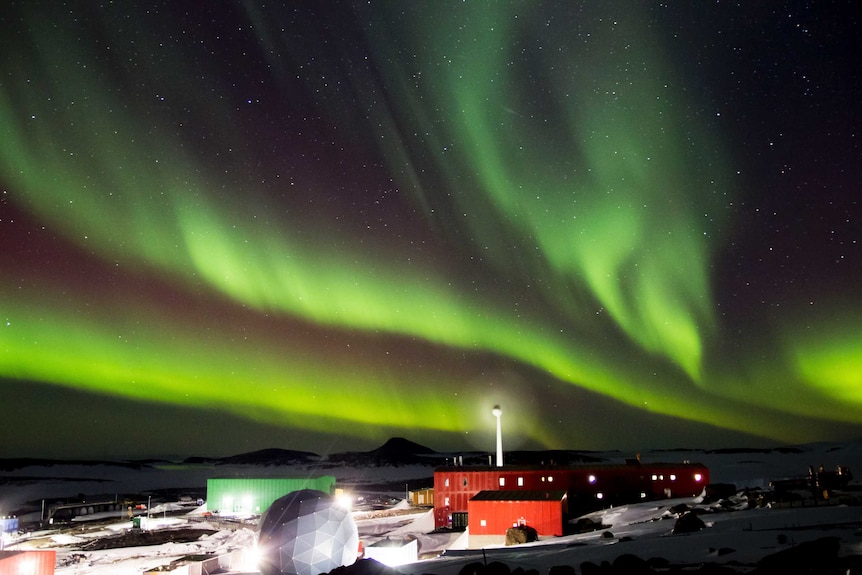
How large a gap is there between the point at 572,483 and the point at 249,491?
33341 millimetres

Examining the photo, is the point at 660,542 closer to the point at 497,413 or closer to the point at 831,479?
the point at 831,479

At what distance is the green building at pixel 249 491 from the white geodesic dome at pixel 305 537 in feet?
127

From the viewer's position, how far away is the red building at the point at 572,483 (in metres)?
48.8

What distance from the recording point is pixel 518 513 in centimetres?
3847

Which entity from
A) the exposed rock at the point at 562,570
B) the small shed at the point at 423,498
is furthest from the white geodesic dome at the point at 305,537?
the small shed at the point at 423,498

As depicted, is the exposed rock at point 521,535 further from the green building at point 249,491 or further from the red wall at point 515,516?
the green building at point 249,491

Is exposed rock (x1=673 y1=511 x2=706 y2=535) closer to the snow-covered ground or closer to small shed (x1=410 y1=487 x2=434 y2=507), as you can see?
the snow-covered ground

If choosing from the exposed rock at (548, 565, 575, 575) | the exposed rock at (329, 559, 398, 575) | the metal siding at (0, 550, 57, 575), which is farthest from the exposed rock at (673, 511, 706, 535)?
the metal siding at (0, 550, 57, 575)

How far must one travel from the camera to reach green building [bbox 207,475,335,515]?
2554 inches

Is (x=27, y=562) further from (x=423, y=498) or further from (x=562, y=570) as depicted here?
(x=423, y=498)

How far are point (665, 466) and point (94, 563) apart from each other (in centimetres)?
4009

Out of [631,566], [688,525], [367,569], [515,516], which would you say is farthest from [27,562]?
[688,525]

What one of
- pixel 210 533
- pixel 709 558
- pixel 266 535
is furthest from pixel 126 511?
pixel 709 558

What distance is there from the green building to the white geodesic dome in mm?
38646
